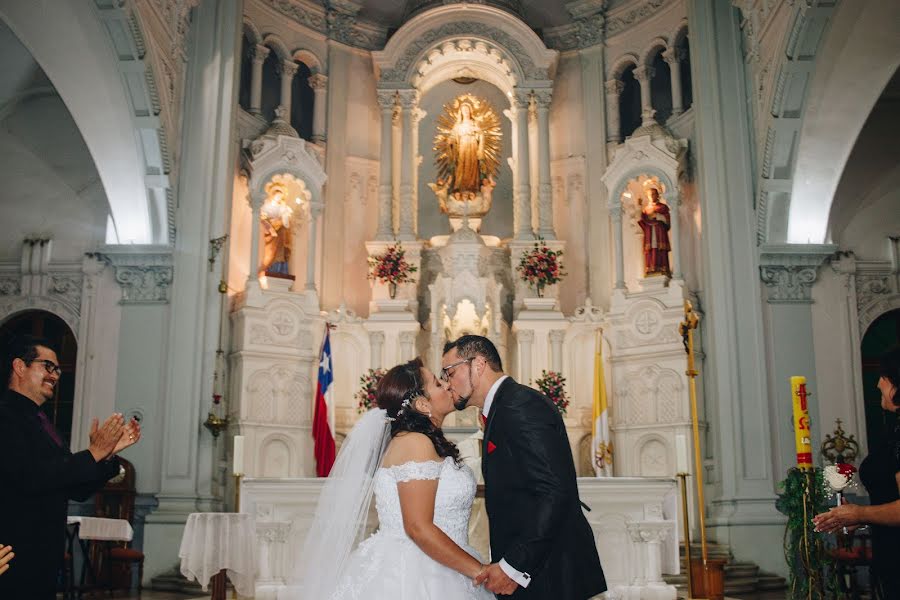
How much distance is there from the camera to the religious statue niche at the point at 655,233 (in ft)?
38.3

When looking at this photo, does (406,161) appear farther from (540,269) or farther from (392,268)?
(540,269)

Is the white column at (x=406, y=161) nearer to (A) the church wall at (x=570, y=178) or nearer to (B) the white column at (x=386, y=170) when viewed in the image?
(B) the white column at (x=386, y=170)

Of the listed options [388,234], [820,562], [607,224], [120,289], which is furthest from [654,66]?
[820,562]

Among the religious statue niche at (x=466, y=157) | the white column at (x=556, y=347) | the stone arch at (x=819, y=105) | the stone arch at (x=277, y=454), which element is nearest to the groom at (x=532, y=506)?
the stone arch at (x=819, y=105)

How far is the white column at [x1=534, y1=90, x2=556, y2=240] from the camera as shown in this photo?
12.6 m

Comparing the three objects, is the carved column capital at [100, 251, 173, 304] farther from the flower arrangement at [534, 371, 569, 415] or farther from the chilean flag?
the flower arrangement at [534, 371, 569, 415]

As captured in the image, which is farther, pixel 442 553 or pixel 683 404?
pixel 683 404

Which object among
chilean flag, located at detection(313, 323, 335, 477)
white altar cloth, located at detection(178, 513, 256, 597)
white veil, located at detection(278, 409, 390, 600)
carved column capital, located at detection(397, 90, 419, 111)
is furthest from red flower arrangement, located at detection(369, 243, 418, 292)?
white veil, located at detection(278, 409, 390, 600)

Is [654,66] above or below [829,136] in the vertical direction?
above

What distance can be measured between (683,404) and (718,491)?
3.57ft

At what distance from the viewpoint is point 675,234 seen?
38.1 ft

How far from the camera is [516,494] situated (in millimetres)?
3420

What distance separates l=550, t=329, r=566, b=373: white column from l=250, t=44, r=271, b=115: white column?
4.99 metres

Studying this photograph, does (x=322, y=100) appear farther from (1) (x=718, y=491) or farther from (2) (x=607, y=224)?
(1) (x=718, y=491)
